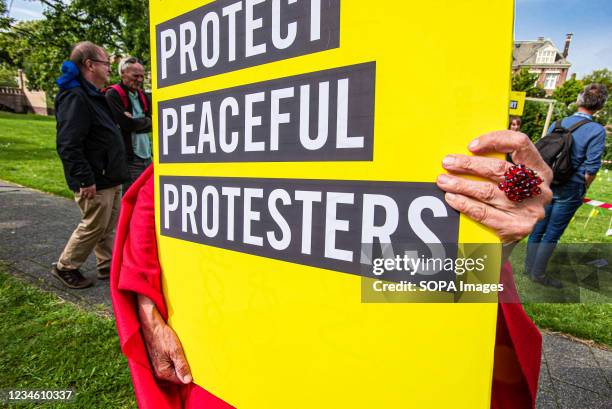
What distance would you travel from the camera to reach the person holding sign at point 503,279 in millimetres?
636

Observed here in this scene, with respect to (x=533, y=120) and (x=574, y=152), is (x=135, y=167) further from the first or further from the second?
(x=533, y=120)

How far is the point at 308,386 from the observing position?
2.63 ft

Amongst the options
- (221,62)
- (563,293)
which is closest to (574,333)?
(563,293)

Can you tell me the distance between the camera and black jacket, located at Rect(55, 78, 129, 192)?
2.87 metres

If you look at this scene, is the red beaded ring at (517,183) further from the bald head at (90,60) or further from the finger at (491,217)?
the bald head at (90,60)

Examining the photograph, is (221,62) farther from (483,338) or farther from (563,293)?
(563,293)

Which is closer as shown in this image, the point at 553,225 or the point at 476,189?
the point at 476,189

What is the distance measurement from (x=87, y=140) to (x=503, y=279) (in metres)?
3.28

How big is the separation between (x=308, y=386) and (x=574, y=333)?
297 centimetres

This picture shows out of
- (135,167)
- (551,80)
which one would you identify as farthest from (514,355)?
(551,80)

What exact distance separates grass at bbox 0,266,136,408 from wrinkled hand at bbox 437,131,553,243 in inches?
84.5

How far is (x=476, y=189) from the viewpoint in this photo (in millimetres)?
633

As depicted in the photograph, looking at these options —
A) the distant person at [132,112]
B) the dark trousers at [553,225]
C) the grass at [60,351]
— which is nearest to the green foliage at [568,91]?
the dark trousers at [553,225]

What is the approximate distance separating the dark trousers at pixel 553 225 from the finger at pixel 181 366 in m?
3.53
